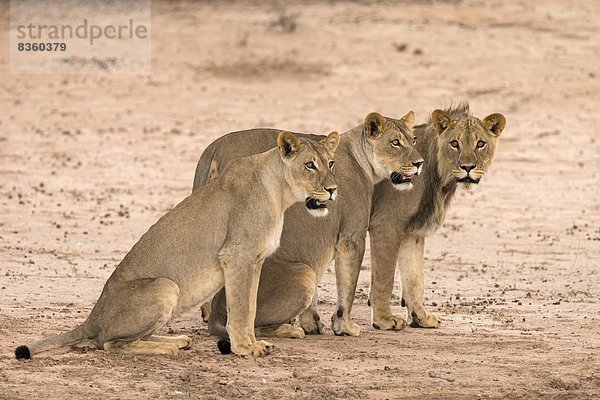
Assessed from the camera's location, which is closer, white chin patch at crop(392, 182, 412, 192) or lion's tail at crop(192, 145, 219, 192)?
white chin patch at crop(392, 182, 412, 192)

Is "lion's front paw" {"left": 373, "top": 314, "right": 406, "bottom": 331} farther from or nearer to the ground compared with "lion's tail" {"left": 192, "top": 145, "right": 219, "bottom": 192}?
nearer to the ground

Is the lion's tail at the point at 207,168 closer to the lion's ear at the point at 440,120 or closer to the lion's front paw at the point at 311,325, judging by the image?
the lion's front paw at the point at 311,325

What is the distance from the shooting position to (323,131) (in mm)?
19891

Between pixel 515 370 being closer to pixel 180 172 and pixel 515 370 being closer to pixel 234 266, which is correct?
pixel 234 266

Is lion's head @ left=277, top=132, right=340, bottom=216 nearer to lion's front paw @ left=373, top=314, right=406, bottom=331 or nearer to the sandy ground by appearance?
the sandy ground

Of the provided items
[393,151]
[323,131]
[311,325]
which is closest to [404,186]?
[393,151]

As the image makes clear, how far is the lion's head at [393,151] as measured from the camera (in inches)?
385

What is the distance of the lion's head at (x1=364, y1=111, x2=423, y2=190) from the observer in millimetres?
9781

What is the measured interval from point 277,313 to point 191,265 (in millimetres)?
929

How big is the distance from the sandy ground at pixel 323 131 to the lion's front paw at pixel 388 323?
0.14m

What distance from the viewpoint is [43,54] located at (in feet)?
81.5

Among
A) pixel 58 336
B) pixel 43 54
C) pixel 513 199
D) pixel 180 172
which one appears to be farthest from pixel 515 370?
pixel 43 54

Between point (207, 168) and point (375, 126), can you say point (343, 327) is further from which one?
point (207, 168)

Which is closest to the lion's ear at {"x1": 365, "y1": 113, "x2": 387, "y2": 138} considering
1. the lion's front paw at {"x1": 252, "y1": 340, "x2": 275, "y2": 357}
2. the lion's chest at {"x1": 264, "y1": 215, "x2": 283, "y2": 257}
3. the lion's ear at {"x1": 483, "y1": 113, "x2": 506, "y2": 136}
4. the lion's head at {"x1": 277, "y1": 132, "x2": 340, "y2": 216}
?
the lion's ear at {"x1": 483, "y1": 113, "x2": 506, "y2": 136}
